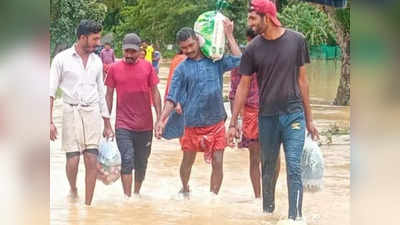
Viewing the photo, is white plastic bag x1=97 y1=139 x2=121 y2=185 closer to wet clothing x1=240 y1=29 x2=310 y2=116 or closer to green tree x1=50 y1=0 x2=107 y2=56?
green tree x1=50 y1=0 x2=107 y2=56

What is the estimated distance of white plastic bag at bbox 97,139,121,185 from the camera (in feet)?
25.0

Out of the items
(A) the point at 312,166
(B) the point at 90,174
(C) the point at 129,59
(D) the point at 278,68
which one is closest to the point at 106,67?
(C) the point at 129,59

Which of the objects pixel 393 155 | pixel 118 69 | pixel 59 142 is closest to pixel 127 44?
pixel 118 69

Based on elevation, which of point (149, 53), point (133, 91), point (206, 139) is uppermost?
point (149, 53)

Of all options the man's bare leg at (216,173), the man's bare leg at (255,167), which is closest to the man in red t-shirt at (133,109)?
the man's bare leg at (216,173)

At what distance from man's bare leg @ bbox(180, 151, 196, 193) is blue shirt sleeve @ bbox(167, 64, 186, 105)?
39cm

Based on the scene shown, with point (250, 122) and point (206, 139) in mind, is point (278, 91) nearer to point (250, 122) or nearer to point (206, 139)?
point (250, 122)

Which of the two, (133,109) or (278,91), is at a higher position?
(278,91)

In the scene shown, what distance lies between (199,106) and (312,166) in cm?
92

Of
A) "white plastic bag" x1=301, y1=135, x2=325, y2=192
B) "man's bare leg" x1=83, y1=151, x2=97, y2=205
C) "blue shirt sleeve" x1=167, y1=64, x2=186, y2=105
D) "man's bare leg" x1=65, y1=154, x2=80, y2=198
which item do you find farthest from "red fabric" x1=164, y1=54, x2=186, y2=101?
"white plastic bag" x1=301, y1=135, x2=325, y2=192

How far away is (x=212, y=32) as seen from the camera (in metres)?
7.54

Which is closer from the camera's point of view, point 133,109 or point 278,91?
point 278,91

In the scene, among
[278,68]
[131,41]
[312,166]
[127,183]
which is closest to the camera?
[278,68]

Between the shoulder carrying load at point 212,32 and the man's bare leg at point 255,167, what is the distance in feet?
2.27
